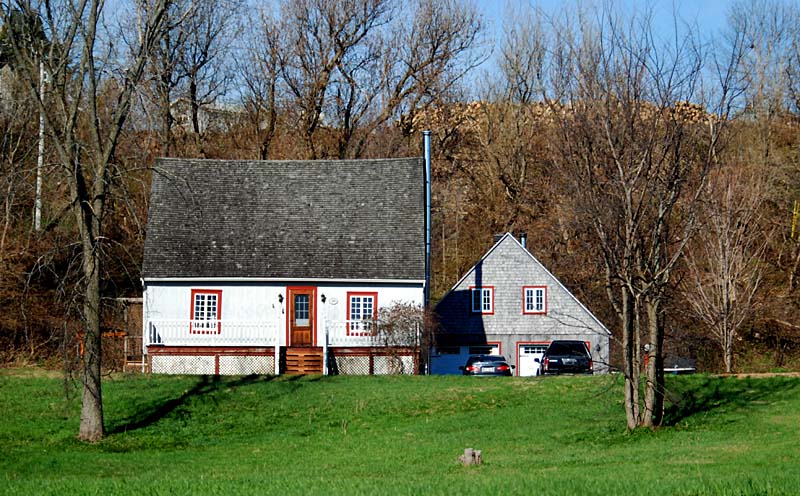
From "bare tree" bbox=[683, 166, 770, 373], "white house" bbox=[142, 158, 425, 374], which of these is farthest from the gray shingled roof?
"bare tree" bbox=[683, 166, 770, 373]

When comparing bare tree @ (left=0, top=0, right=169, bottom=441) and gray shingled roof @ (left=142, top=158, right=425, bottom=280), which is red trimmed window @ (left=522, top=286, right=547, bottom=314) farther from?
bare tree @ (left=0, top=0, right=169, bottom=441)

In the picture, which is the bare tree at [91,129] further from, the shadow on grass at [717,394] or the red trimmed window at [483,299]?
the red trimmed window at [483,299]

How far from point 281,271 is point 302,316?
168 centimetres

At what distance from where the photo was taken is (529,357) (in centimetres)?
3800

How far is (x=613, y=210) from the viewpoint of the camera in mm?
19203

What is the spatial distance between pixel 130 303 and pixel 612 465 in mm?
21361

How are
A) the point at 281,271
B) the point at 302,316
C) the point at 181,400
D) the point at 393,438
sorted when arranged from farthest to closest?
the point at 302,316 < the point at 281,271 < the point at 181,400 < the point at 393,438

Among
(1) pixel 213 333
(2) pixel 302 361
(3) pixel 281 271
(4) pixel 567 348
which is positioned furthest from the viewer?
(4) pixel 567 348

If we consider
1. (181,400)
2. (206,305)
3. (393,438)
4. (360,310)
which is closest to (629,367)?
(393,438)

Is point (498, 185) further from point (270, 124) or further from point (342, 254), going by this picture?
point (342, 254)

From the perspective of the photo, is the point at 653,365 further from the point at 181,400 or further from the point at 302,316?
the point at 302,316

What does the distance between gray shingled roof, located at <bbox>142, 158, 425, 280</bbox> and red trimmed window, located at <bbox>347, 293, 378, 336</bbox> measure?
78 centimetres

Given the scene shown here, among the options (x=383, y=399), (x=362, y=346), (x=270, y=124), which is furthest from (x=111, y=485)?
(x=270, y=124)

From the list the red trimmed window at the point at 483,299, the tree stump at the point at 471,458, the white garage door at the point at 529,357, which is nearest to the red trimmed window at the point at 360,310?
the red trimmed window at the point at 483,299
